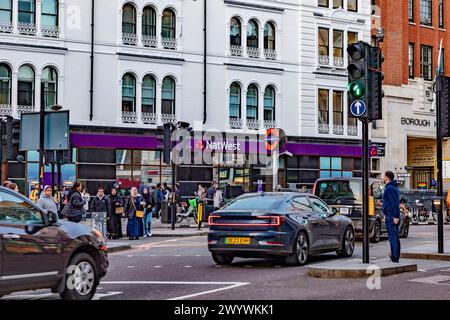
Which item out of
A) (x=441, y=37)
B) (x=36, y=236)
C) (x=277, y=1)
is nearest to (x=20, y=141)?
(x=36, y=236)

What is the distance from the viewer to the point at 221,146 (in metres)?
41.4

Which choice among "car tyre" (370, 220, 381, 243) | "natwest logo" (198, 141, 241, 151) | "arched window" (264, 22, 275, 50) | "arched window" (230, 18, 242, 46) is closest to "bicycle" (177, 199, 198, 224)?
"natwest logo" (198, 141, 241, 151)

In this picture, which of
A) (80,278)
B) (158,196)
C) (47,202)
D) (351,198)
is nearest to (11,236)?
(80,278)

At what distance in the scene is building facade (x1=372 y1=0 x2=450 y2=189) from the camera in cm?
4909

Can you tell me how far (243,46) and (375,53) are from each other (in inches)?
1140

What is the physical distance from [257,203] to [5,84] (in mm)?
22875

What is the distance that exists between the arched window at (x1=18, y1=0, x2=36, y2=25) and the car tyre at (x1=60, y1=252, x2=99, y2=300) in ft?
91.0

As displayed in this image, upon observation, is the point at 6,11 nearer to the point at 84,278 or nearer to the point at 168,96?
the point at 168,96

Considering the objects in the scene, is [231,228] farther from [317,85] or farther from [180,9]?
[317,85]

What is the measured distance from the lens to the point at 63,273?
10242mm

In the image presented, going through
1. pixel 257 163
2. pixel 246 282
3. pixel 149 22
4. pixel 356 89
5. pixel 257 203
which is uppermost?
pixel 149 22

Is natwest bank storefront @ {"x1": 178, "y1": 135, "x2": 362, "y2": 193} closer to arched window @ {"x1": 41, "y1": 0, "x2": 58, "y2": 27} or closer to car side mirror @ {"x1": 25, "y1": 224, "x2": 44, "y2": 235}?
arched window @ {"x1": 41, "y1": 0, "x2": 58, "y2": 27}

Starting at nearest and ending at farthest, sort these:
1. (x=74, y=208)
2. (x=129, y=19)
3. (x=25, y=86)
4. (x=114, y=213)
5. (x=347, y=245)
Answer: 1. (x=347, y=245)
2. (x=74, y=208)
3. (x=114, y=213)
4. (x=25, y=86)
5. (x=129, y=19)
